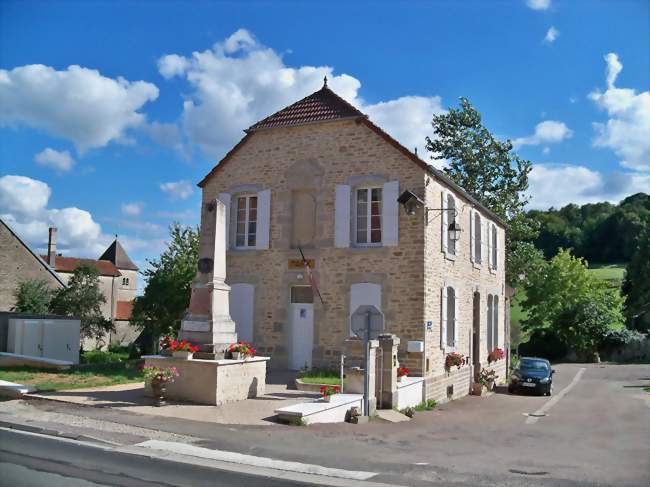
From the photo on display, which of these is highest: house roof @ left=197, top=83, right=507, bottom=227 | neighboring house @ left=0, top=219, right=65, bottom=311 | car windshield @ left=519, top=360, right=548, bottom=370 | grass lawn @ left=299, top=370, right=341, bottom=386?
house roof @ left=197, top=83, right=507, bottom=227

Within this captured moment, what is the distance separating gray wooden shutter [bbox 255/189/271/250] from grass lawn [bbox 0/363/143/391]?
5.10 m

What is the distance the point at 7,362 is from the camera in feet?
55.9

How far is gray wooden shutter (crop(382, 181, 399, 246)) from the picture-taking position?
53.6ft

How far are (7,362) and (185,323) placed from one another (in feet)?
24.8

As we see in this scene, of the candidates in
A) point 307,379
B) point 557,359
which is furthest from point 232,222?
point 557,359

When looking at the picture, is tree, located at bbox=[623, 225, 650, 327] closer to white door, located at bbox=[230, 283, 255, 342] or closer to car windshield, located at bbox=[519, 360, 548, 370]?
car windshield, located at bbox=[519, 360, 548, 370]

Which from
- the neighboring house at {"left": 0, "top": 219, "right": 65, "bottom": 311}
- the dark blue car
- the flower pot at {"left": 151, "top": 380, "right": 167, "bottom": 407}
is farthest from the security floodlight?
the neighboring house at {"left": 0, "top": 219, "right": 65, "bottom": 311}

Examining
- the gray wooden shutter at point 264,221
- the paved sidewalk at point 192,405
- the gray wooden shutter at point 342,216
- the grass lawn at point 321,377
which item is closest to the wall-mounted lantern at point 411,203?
the gray wooden shutter at point 342,216

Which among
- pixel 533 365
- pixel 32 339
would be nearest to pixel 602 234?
pixel 533 365

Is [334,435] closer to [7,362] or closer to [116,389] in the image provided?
[116,389]

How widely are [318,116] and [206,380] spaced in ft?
29.2

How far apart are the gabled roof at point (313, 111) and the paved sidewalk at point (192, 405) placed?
791 centimetres

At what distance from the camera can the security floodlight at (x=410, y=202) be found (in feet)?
51.8

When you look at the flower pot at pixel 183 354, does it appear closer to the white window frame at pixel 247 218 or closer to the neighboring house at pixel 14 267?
the white window frame at pixel 247 218
